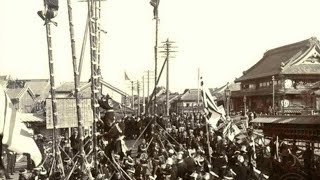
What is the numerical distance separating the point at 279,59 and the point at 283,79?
8.27 metres

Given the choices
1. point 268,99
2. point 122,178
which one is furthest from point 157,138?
point 268,99

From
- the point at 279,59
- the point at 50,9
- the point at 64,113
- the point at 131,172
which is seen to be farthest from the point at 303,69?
the point at 50,9

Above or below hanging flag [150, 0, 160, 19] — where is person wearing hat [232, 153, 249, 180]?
below

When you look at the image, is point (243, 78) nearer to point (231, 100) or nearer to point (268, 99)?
point (231, 100)

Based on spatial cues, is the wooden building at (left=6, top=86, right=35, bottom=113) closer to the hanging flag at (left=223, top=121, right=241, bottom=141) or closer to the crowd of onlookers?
the crowd of onlookers

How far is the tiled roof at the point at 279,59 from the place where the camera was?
42956 mm

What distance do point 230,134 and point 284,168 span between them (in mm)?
→ 6078

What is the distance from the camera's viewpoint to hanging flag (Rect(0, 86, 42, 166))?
421 cm

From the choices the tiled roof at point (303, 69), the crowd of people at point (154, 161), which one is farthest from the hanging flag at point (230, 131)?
the tiled roof at point (303, 69)

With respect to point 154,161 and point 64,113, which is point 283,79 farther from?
point 154,161

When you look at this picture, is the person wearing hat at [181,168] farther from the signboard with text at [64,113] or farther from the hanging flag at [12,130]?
the hanging flag at [12,130]

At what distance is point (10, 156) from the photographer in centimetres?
2131

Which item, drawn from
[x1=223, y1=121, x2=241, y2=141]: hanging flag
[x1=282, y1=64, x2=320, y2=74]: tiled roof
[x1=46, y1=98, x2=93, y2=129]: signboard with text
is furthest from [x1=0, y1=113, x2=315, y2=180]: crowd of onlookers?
[x1=282, y1=64, x2=320, y2=74]: tiled roof

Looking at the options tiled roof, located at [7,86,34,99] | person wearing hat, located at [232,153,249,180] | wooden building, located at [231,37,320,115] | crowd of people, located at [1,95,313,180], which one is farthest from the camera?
tiled roof, located at [7,86,34,99]
